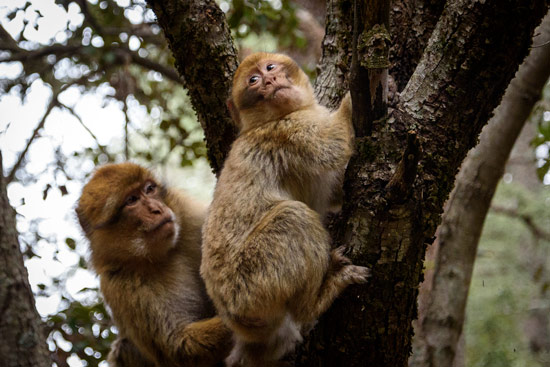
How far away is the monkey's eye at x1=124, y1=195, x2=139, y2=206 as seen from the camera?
439cm

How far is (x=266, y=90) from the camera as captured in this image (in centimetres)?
396

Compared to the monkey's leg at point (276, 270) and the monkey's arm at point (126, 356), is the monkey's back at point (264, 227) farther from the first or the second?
the monkey's arm at point (126, 356)

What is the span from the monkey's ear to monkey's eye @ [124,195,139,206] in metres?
1.05

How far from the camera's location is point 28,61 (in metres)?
6.54

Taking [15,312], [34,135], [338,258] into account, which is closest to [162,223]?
[15,312]

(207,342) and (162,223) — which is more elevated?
(162,223)

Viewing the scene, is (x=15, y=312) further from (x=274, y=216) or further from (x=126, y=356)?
(x=126, y=356)

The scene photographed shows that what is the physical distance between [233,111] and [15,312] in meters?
2.11

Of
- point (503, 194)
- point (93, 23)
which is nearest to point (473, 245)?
point (93, 23)

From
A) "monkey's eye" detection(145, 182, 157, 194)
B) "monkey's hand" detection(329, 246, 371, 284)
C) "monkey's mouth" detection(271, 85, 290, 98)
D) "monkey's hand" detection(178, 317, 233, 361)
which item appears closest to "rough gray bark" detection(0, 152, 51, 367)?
"monkey's hand" detection(178, 317, 233, 361)

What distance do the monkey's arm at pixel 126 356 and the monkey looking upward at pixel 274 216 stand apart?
38.0 inches

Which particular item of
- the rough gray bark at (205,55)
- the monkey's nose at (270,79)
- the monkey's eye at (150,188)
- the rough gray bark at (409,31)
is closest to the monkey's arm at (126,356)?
the monkey's eye at (150,188)

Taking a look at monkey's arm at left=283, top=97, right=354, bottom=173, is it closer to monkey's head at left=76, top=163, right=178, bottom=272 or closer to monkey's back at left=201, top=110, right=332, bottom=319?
monkey's back at left=201, top=110, right=332, bottom=319

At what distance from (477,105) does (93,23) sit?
4869mm
